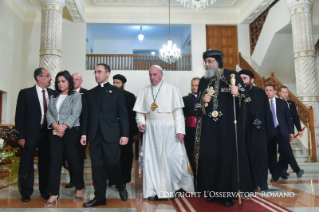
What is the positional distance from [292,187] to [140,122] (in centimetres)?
234

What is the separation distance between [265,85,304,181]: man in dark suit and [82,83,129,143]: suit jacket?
255 cm

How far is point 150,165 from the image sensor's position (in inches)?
129

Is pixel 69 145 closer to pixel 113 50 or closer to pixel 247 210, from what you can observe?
pixel 247 210

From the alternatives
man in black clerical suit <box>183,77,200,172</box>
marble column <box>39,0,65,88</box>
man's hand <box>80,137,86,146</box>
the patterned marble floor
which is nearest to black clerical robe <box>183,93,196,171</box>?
man in black clerical suit <box>183,77,200,172</box>

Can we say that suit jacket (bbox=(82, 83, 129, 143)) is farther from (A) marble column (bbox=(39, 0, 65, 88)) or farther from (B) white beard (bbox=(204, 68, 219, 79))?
(A) marble column (bbox=(39, 0, 65, 88))

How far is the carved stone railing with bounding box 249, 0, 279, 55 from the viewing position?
11.2 metres

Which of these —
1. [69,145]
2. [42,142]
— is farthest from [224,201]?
[42,142]

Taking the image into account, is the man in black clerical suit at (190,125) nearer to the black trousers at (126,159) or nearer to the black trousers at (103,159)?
the black trousers at (126,159)

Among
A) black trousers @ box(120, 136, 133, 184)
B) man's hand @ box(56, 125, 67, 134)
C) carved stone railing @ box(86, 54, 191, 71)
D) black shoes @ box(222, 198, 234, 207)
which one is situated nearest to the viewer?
black shoes @ box(222, 198, 234, 207)

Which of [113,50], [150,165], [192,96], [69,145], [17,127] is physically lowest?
[150,165]

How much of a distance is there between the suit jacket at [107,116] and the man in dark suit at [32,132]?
575 millimetres

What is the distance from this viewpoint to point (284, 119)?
4523mm

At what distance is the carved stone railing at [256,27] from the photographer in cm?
1119

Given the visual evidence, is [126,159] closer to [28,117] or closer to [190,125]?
[190,125]
